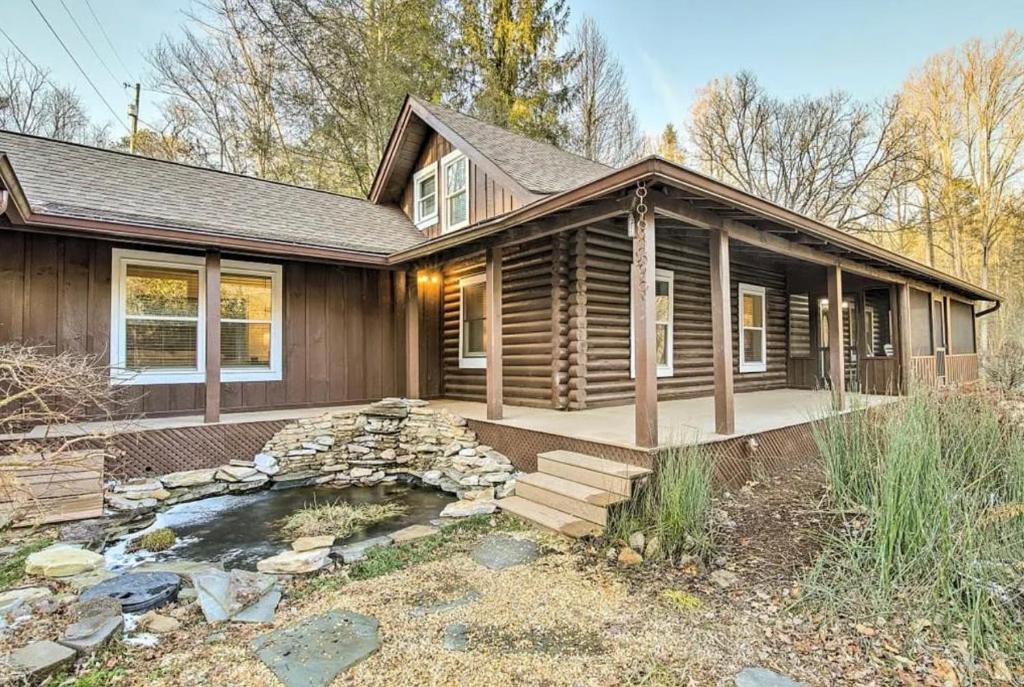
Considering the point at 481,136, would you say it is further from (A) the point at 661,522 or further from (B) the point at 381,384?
(A) the point at 661,522

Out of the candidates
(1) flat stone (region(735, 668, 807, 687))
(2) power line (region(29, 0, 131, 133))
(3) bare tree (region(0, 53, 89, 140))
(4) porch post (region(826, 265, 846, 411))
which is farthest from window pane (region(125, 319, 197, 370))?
(3) bare tree (region(0, 53, 89, 140))

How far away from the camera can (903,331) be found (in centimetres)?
956

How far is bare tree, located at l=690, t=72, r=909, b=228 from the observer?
1758 centimetres

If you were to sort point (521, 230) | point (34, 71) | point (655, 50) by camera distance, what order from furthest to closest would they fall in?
1. point (655, 50)
2. point (34, 71)
3. point (521, 230)

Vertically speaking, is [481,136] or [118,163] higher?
[481,136]

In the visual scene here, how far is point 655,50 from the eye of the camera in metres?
17.5

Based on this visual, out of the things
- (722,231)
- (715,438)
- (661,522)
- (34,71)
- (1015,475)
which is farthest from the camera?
(34,71)

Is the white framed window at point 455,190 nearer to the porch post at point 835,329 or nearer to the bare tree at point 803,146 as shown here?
the porch post at point 835,329

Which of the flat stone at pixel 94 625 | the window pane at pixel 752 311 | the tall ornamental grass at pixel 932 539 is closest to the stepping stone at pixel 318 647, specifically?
the flat stone at pixel 94 625

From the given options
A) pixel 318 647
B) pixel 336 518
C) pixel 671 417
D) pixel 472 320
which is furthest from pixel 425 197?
pixel 318 647

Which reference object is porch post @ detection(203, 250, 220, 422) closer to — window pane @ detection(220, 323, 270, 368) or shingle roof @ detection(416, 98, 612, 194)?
window pane @ detection(220, 323, 270, 368)

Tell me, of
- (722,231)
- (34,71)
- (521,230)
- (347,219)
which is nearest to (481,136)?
(347,219)

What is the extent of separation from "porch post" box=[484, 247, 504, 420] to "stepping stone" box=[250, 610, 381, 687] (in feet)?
12.3

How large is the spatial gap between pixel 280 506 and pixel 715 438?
4464 mm
